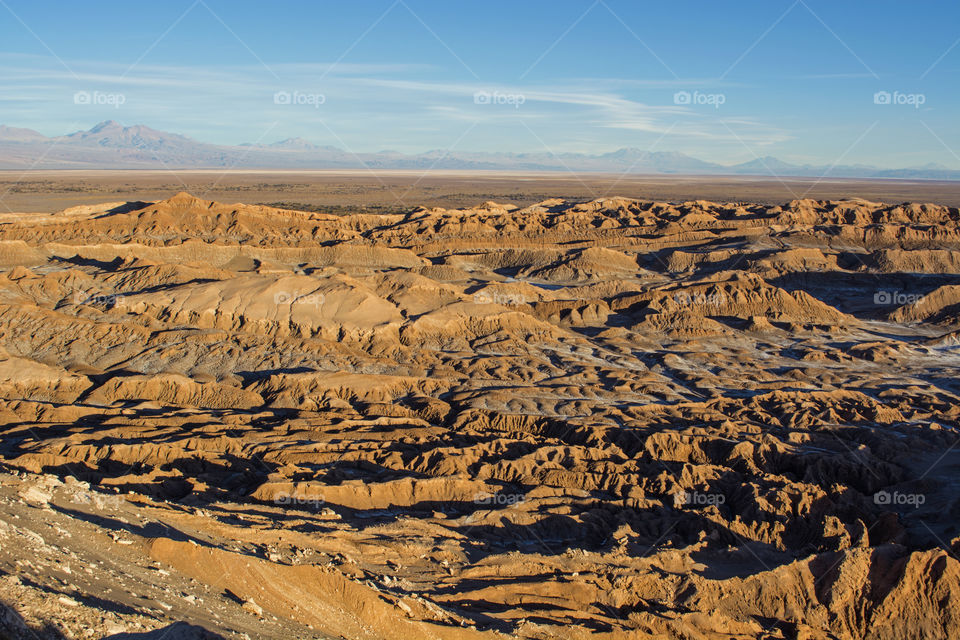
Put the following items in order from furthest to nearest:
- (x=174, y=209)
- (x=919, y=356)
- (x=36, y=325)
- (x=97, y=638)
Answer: (x=174, y=209)
(x=919, y=356)
(x=36, y=325)
(x=97, y=638)

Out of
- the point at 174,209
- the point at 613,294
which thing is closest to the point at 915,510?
the point at 613,294

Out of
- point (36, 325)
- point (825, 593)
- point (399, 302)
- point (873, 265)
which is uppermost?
point (873, 265)

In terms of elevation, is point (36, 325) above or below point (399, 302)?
below

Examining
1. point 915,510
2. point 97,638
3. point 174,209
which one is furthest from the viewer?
point 174,209

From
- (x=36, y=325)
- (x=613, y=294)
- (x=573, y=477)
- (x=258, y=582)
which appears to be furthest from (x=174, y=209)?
(x=258, y=582)

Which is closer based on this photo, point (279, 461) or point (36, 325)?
point (279, 461)

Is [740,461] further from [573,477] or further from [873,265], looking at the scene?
[873,265]

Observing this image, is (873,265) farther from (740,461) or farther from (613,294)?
(740,461)
